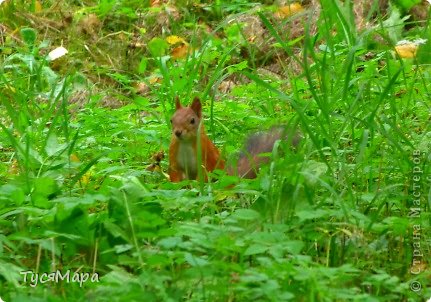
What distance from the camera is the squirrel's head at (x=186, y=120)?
195 inches

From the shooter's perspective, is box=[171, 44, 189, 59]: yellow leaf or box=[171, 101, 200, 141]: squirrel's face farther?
box=[171, 44, 189, 59]: yellow leaf

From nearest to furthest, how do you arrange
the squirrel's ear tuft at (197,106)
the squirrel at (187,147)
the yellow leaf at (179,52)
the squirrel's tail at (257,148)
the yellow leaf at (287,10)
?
the squirrel's tail at (257,148) → the squirrel at (187,147) → the squirrel's ear tuft at (197,106) → the yellow leaf at (287,10) → the yellow leaf at (179,52)

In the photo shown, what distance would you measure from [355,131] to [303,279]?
1.73m

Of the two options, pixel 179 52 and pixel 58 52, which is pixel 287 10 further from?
pixel 58 52

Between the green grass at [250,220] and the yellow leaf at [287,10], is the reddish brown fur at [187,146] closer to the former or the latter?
the green grass at [250,220]

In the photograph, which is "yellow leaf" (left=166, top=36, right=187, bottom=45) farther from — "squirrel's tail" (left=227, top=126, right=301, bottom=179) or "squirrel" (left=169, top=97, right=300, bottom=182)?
"squirrel's tail" (left=227, top=126, right=301, bottom=179)

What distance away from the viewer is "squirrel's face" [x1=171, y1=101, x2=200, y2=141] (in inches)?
195

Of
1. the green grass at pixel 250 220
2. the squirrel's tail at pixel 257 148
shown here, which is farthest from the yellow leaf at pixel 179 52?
the squirrel's tail at pixel 257 148

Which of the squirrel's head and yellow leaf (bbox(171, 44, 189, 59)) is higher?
yellow leaf (bbox(171, 44, 189, 59))

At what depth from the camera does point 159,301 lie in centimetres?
264

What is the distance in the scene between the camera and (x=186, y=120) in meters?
4.96

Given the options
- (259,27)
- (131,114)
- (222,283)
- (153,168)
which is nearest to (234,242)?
(222,283)

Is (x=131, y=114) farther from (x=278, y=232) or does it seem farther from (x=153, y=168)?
(x=278, y=232)

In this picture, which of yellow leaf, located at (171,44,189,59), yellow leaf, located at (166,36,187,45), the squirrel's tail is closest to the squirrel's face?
the squirrel's tail
